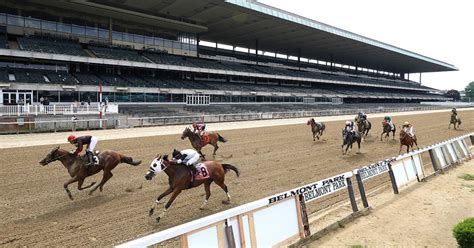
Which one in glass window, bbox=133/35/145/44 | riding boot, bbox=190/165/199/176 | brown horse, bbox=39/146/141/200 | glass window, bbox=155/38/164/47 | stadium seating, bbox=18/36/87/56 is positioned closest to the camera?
riding boot, bbox=190/165/199/176

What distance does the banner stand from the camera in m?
8.05

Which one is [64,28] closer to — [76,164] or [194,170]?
[76,164]

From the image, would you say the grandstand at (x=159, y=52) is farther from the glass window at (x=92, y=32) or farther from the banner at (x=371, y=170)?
the banner at (x=371, y=170)

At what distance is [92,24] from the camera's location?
124ft

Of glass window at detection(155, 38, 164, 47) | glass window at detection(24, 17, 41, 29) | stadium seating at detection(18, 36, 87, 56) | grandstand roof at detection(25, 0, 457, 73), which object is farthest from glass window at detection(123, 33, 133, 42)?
glass window at detection(24, 17, 41, 29)

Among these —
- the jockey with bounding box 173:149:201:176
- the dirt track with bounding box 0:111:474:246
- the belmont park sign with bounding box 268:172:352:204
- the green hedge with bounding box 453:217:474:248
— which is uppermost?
the jockey with bounding box 173:149:201:176

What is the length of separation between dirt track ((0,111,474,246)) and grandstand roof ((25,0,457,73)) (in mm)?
26501

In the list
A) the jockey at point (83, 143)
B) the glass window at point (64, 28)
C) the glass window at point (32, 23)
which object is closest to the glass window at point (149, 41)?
the glass window at point (64, 28)

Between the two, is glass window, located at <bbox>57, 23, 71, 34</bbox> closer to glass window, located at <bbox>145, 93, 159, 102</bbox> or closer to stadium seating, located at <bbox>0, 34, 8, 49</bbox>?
stadium seating, located at <bbox>0, 34, 8, 49</bbox>

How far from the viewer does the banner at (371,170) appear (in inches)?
317

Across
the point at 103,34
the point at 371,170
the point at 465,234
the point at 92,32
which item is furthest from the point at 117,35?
the point at 465,234

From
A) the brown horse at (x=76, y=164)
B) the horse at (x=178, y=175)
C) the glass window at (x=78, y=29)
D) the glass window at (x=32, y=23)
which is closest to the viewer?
the horse at (x=178, y=175)

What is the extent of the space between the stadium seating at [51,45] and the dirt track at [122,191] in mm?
19368

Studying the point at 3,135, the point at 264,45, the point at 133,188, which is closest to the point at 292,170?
the point at 133,188
